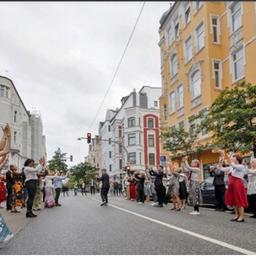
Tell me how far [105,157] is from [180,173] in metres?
83.6

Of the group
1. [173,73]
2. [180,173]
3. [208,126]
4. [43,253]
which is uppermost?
[173,73]

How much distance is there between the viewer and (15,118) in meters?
65.9

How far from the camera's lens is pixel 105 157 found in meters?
99.2

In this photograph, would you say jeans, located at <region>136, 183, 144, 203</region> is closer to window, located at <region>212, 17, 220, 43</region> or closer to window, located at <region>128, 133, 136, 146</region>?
window, located at <region>212, 17, 220, 43</region>

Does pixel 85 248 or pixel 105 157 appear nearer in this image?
pixel 85 248

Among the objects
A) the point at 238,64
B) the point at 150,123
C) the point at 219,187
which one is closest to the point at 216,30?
the point at 238,64

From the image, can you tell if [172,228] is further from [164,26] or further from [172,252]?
[164,26]

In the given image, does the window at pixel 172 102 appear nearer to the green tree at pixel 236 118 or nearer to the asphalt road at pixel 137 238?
the green tree at pixel 236 118

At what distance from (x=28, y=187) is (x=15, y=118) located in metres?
55.9

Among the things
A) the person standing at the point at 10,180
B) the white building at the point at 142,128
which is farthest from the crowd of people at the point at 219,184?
the white building at the point at 142,128

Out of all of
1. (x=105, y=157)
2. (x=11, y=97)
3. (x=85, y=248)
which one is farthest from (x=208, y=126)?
(x=105, y=157)

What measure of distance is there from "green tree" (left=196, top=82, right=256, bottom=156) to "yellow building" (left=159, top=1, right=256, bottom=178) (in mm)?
6505

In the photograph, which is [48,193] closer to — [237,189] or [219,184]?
[219,184]

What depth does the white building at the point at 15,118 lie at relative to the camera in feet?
198
